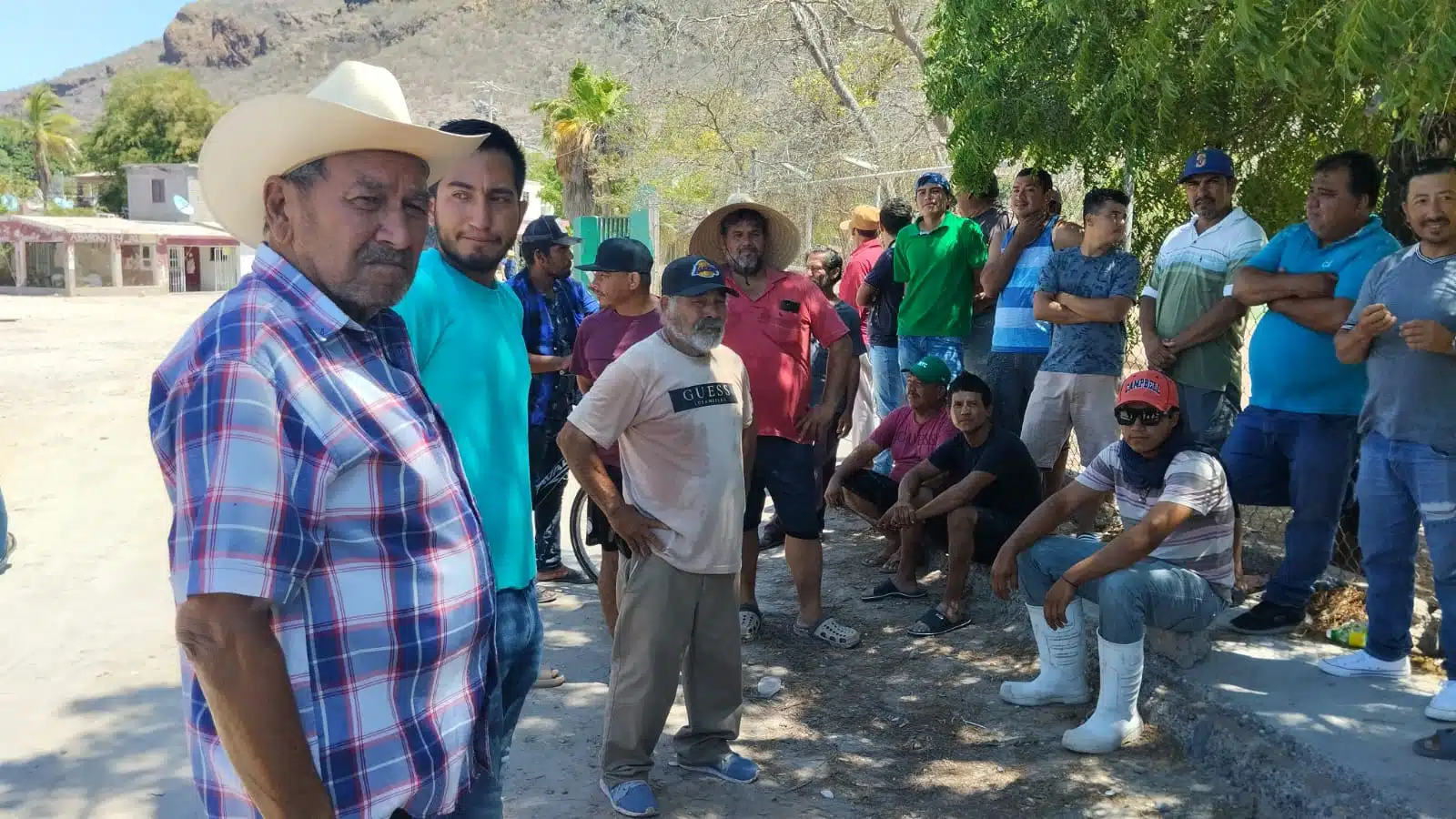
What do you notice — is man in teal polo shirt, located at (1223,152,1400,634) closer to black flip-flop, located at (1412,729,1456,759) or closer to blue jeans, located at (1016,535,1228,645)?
blue jeans, located at (1016,535,1228,645)

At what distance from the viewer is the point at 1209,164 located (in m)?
5.66

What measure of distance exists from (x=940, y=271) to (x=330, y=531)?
5.99 metres

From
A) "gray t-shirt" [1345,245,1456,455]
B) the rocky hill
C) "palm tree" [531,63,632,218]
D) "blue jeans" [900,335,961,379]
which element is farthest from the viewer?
the rocky hill

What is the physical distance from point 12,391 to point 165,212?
46.5m

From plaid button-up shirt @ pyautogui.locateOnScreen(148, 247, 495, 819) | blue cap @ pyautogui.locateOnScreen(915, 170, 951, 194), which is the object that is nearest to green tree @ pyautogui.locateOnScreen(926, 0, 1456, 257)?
blue cap @ pyautogui.locateOnScreen(915, 170, 951, 194)

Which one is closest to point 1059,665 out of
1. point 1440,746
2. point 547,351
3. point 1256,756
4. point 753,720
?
point 1256,756

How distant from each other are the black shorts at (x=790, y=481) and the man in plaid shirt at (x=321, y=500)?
3742 millimetres

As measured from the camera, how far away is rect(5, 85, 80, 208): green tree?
7294 cm

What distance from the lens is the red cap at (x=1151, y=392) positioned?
14.7ft

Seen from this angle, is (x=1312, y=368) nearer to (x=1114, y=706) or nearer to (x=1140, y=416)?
(x=1140, y=416)

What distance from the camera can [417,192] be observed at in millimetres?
2004

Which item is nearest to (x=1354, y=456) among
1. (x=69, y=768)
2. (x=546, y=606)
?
(x=546, y=606)

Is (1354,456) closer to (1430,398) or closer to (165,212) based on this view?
(1430,398)

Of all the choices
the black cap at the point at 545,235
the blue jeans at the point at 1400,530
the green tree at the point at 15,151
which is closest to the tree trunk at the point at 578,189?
the black cap at the point at 545,235
